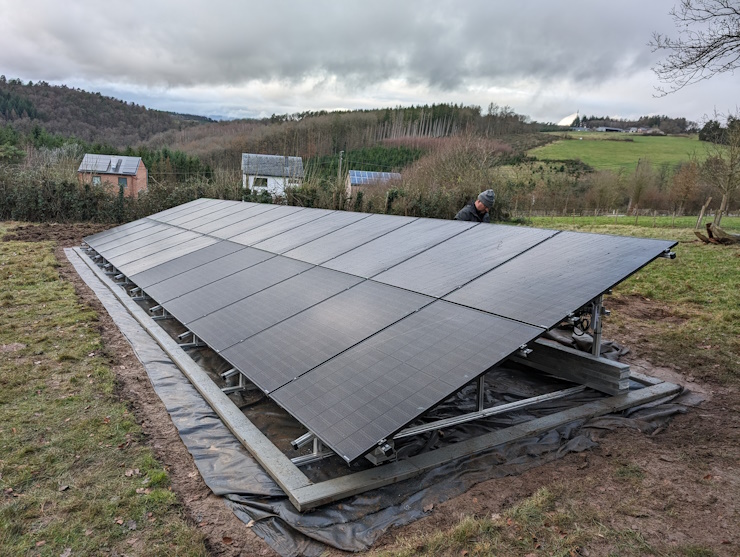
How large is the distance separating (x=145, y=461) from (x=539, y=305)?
3.69 meters

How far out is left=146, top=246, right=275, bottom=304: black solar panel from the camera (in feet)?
25.5

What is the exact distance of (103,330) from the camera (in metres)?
7.33

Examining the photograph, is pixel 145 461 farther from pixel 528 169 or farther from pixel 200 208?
pixel 528 169

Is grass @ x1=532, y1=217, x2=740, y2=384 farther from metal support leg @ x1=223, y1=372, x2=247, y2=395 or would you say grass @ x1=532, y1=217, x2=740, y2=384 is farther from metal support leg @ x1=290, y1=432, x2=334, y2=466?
metal support leg @ x1=223, y1=372, x2=247, y2=395

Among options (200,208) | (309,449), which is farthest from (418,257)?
(200,208)

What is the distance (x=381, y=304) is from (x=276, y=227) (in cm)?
549

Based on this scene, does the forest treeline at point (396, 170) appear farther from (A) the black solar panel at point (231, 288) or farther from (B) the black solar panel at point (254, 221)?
(A) the black solar panel at point (231, 288)

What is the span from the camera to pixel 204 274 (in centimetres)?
814

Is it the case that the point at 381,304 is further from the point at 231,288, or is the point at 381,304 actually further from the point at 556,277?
the point at 231,288

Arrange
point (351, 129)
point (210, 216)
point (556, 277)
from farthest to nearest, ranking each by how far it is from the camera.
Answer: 1. point (351, 129)
2. point (210, 216)
3. point (556, 277)

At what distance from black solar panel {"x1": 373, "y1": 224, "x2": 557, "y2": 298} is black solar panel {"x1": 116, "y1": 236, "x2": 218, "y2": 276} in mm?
5814

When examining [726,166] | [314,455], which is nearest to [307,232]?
[314,455]

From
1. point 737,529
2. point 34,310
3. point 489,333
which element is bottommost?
point 34,310

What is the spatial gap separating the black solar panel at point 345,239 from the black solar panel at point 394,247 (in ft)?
0.76
